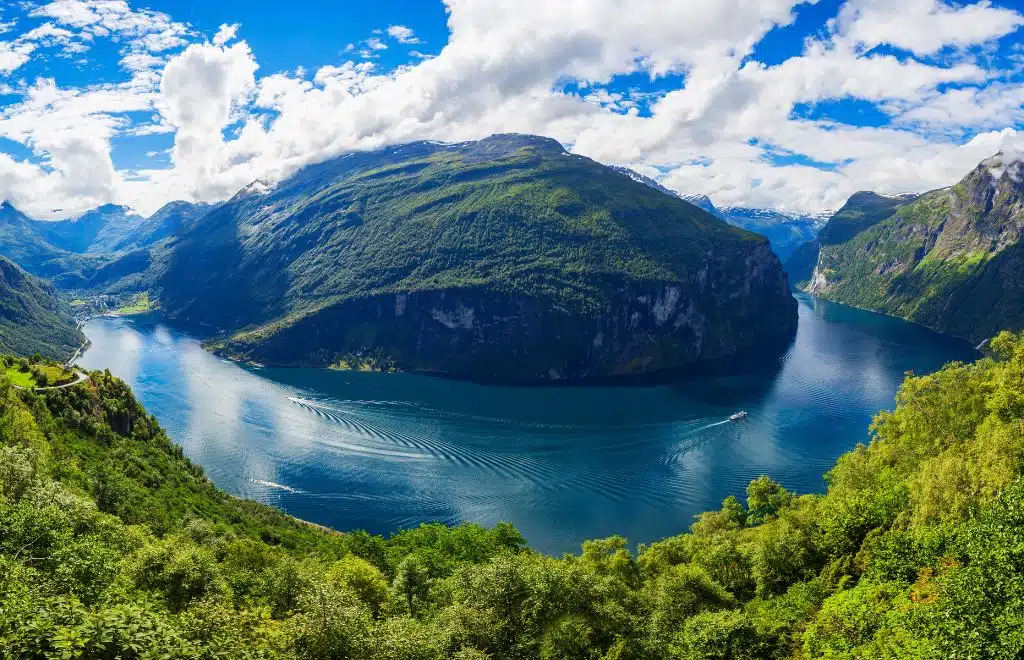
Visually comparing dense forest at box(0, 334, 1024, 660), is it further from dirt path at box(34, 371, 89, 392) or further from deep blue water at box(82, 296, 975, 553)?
deep blue water at box(82, 296, 975, 553)

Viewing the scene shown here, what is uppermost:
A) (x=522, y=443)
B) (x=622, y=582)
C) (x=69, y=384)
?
(x=69, y=384)

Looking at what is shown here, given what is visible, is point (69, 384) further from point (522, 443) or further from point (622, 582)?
point (522, 443)

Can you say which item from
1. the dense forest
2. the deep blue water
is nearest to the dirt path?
the dense forest

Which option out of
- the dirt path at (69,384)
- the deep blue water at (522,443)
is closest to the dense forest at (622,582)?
the dirt path at (69,384)

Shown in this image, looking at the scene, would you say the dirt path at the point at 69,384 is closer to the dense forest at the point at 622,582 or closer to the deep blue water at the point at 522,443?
the dense forest at the point at 622,582

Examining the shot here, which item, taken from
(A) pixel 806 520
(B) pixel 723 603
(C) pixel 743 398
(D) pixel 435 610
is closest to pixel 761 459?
(C) pixel 743 398

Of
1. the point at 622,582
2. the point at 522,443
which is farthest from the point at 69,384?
the point at 522,443
